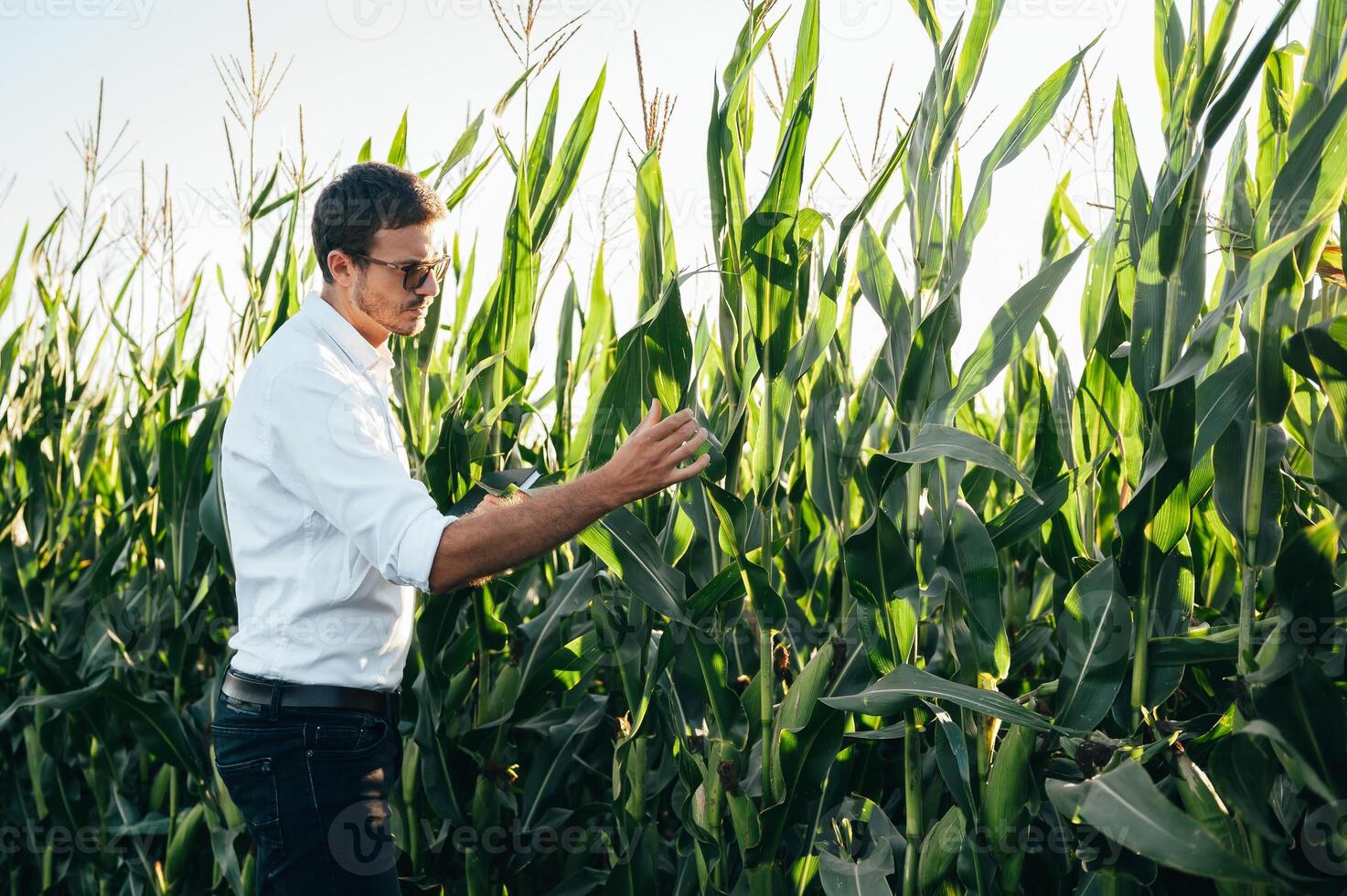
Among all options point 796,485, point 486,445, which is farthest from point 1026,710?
point 486,445

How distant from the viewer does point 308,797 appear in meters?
1.62

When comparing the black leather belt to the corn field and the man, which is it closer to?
the man

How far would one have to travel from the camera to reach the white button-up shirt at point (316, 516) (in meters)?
1.50

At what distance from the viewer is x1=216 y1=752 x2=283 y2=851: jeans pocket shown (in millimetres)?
1623

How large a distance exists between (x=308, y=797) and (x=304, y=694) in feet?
0.54

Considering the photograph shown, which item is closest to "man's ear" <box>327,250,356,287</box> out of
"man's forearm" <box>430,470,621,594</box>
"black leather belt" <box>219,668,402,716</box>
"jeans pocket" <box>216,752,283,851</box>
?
"man's forearm" <box>430,470,621,594</box>

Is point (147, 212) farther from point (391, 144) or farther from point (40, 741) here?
point (40, 741)

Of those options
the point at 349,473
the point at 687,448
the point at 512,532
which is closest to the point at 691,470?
the point at 687,448

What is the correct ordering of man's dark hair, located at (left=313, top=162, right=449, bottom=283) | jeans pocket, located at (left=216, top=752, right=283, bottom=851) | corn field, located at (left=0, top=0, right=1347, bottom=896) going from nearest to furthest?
corn field, located at (left=0, top=0, right=1347, bottom=896) < jeans pocket, located at (left=216, top=752, right=283, bottom=851) < man's dark hair, located at (left=313, top=162, right=449, bottom=283)

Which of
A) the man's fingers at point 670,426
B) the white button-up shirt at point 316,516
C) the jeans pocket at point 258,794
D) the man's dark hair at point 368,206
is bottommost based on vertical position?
the jeans pocket at point 258,794

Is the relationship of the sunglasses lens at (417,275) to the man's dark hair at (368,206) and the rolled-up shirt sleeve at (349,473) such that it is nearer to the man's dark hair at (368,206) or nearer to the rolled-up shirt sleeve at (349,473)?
the man's dark hair at (368,206)

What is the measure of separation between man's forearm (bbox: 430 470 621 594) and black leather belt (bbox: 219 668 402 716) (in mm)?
350

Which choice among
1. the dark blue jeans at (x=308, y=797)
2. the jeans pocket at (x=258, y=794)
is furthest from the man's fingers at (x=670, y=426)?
the jeans pocket at (x=258, y=794)

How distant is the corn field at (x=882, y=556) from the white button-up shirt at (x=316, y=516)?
0.32 m
